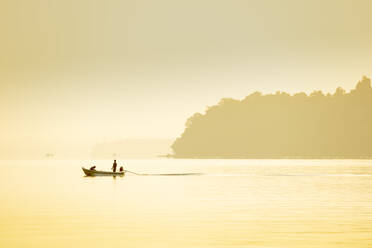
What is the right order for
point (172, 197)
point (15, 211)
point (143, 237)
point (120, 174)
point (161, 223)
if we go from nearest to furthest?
point (143, 237) < point (161, 223) < point (15, 211) < point (172, 197) < point (120, 174)

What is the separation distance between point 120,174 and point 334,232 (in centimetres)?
7733

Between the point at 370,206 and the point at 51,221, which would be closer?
the point at 51,221

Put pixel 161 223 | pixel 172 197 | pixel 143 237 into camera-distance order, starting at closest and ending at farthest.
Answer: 1. pixel 143 237
2. pixel 161 223
3. pixel 172 197

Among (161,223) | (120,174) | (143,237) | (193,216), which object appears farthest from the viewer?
(120,174)

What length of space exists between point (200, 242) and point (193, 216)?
1174 centimetres

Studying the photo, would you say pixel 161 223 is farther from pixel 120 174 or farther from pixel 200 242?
pixel 120 174

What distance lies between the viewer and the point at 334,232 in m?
35.2

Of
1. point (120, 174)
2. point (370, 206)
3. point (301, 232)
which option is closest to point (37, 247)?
point (301, 232)

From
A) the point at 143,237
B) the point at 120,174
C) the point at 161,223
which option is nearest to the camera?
A: the point at 143,237

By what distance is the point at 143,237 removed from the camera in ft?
109

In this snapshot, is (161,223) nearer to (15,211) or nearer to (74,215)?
(74,215)

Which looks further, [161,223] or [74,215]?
[74,215]

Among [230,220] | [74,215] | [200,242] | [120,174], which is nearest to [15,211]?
[74,215]

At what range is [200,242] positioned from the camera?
31828mm
